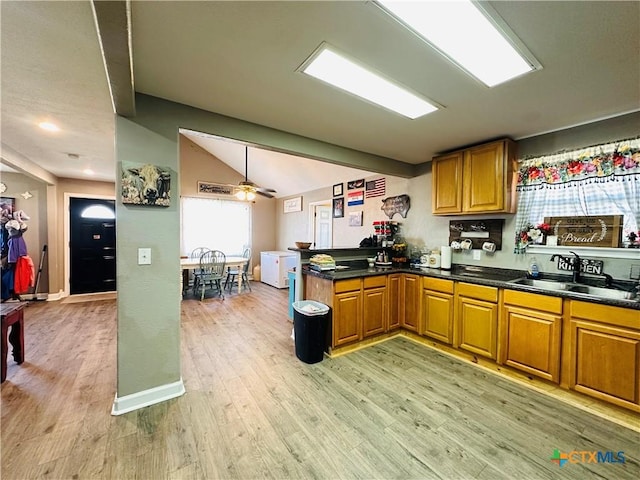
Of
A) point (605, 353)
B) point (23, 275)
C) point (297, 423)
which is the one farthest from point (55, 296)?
point (605, 353)

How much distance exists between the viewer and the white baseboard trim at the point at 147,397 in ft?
6.52

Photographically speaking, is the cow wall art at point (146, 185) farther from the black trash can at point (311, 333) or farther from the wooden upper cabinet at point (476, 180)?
the wooden upper cabinet at point (476, 180)

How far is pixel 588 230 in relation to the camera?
99.4 inches

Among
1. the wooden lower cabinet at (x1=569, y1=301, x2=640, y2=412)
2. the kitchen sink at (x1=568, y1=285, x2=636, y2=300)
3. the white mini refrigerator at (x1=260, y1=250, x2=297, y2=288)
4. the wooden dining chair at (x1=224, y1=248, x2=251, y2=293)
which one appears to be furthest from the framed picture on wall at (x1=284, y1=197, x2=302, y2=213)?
the wooden lower cabinet at (x1=569, y1=301, x2=640, y2=412)

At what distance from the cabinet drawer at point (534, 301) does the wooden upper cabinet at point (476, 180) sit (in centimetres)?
92

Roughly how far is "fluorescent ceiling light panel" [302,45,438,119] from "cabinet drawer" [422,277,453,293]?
183 centimetres

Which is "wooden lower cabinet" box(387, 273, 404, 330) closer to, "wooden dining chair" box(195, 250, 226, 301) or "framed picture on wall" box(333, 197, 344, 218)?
"framed picture on wall" box(333, 197, 344, 218)

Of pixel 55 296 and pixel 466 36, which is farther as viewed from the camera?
pixel 55 296

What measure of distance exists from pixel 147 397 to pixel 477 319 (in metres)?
3.11

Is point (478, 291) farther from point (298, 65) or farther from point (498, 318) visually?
point (298, 65)

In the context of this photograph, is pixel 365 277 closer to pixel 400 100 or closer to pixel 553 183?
pixel 400 100

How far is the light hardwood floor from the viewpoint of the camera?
1543 mm

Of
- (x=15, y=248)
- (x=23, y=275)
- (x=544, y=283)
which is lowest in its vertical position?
(x=23, y=275)

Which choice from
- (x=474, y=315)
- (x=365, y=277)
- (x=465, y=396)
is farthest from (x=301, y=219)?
(x=465, y=396)
